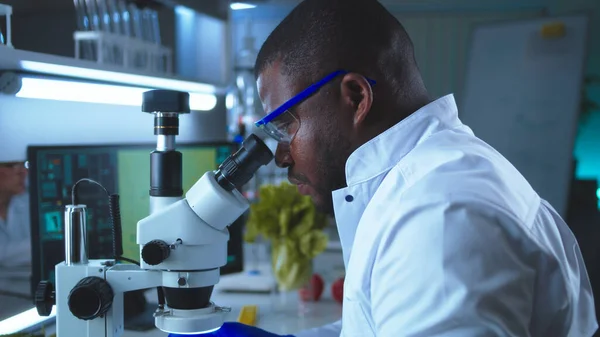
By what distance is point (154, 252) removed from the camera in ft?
2.87

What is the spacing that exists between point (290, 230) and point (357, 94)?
0.92m

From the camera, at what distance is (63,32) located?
154 centimetres

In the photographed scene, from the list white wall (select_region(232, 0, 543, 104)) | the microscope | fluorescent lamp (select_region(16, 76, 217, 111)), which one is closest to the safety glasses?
fluorescent lamp (select_region(16, 76, 217, 111))

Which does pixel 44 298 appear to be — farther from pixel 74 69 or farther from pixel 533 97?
pixel 533 97

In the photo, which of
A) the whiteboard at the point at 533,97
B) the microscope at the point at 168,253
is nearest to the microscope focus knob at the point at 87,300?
the microscope at the point at 168,253

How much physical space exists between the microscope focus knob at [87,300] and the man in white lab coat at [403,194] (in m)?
0.39

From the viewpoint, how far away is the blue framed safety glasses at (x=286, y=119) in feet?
3.21

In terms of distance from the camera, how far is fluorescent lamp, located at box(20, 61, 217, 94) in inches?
45.5

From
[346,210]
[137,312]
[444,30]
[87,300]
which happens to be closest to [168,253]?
[87,300]

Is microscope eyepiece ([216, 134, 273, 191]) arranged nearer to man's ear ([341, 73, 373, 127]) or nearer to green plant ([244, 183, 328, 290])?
man's ear ([341, 73, 373, 127])

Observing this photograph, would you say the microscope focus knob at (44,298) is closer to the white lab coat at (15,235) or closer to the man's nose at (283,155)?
the white lab coat at (15,235)

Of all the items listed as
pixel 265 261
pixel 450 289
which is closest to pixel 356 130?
pixel 450 289

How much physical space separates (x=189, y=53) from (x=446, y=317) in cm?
189

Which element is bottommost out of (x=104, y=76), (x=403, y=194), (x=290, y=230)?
(x=290, y=230)
